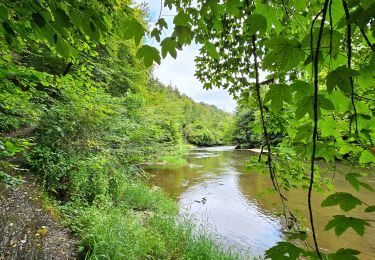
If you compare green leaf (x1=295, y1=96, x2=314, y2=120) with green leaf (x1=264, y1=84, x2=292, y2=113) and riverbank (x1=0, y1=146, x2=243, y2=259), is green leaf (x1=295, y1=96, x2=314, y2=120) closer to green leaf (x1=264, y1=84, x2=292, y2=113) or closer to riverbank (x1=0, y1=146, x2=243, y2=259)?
green leaf (x1=264, y1=84, x2=292, y2=113)

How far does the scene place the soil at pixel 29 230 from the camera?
324 centimetres

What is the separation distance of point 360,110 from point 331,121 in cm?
14

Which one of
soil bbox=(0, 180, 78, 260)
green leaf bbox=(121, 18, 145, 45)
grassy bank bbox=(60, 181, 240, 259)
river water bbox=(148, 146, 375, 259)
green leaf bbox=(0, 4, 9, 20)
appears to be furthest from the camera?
river water bbox=(148, 146, 375, 259)

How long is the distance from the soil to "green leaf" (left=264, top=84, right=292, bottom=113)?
3.53 meters

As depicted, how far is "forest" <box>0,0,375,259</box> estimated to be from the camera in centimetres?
77

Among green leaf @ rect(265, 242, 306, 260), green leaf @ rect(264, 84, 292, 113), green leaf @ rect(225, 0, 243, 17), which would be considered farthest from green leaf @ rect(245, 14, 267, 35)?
green leaf @ rect(265, 242, 306, 260)

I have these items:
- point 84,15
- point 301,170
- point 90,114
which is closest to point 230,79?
point 301,170

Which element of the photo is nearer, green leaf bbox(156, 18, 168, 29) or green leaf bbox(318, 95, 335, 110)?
green leaf bbox(318, 95, 335, 110)

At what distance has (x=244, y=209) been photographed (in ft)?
29.1

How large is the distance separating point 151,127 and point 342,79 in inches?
338

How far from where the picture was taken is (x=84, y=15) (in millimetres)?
1041

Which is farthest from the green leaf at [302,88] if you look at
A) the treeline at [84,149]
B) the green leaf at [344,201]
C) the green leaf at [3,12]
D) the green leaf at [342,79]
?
the green leaf at [3,12]

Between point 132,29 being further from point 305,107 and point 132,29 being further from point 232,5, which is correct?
point 305,107

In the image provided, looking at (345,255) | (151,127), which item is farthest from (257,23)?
(151,127)
